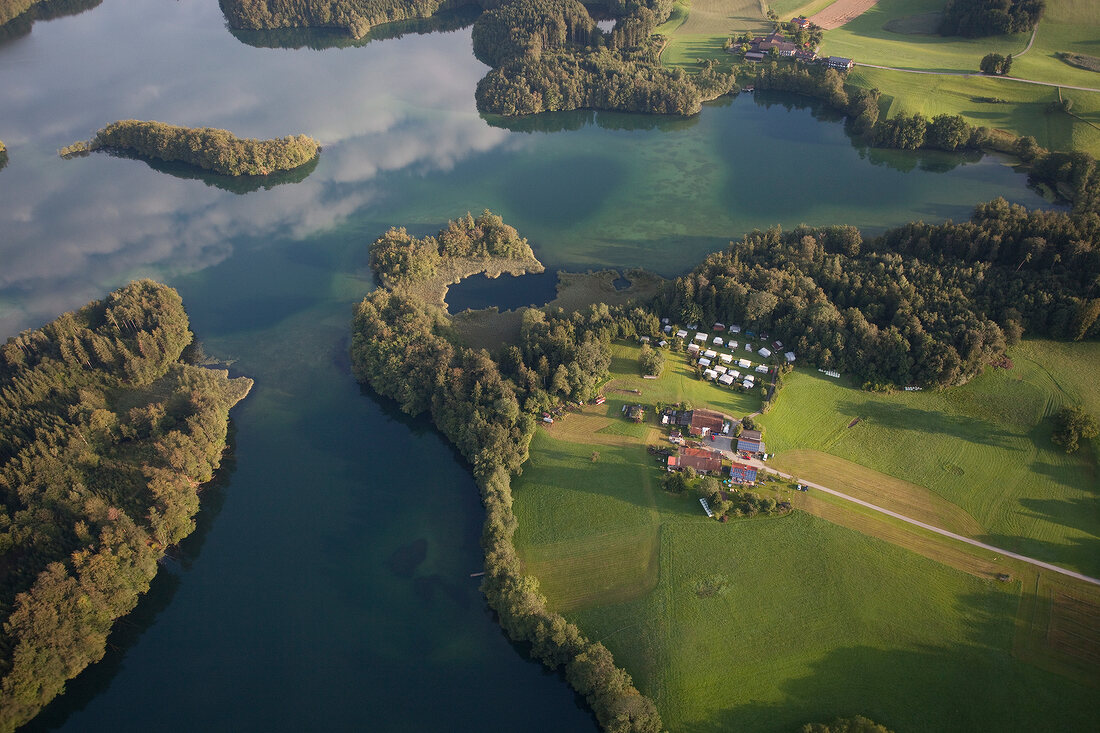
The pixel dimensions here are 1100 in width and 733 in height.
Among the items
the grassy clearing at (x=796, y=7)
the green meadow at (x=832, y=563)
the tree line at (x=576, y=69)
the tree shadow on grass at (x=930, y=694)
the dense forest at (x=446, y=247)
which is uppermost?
the grassy clearing at (x=796, y=7)

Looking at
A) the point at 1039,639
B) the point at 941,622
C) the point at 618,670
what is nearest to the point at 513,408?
the point at 618,670

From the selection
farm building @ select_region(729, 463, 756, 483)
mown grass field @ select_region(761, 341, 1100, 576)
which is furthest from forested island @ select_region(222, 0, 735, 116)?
farm building @ select_region(729, 463, 756, 483)

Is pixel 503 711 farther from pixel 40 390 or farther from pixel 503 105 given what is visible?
pixel 503 105

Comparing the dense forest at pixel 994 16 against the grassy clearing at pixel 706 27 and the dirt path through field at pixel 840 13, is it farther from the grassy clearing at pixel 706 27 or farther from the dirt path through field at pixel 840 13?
the grassy clearing at pixel 706 27

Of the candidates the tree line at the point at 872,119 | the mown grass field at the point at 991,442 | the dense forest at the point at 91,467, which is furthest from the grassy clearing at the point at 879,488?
the tree line at the point at 872,119

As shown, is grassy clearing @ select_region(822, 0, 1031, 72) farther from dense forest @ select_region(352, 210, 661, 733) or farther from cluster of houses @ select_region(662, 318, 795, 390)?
dense forest @ select_region(352, 210, 661, 733)
